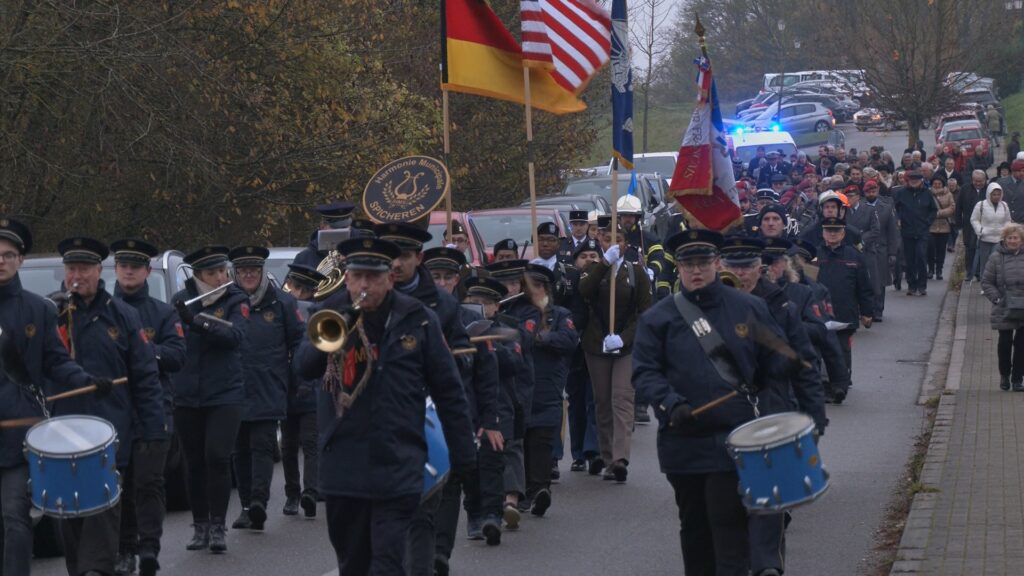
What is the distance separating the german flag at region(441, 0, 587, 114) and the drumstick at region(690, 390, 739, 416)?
21.5 feet

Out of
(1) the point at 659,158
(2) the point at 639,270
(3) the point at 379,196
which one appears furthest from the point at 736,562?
(1) the point at 659,158

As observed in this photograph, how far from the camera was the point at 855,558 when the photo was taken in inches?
394

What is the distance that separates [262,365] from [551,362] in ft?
6.76

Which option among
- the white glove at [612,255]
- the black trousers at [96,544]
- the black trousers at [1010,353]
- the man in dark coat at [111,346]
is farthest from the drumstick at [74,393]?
the black trousers at [1010,353]

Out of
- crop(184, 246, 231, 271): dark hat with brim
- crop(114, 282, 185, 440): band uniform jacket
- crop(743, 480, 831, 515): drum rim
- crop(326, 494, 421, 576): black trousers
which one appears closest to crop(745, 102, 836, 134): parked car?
crop(184, 246, 231, 271): dark hat with brim

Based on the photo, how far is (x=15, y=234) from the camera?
26.0 ft

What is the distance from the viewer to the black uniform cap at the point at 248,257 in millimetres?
11297

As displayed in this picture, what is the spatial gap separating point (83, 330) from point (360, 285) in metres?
2.41

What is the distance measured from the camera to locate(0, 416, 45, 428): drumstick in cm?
772

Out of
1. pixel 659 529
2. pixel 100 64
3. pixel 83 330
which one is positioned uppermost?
pixel 100 64

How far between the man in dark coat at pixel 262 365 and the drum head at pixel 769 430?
4480 mm

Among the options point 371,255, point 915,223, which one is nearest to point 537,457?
point 371,255

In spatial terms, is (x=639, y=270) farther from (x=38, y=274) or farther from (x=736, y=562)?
(x=736, y=562)

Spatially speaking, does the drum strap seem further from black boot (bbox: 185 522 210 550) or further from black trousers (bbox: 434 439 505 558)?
black boot (bbox: 185 522 210 550)
